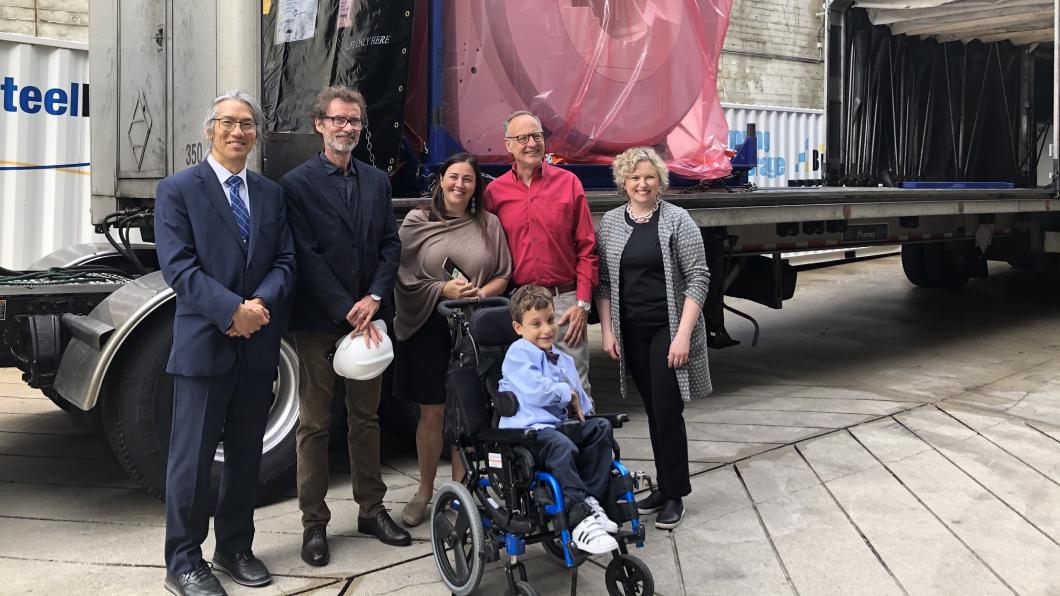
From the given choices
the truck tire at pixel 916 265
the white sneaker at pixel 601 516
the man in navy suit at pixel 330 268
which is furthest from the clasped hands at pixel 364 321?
the truck tire at pixel 916 265

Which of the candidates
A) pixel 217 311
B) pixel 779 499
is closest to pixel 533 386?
pixel 217 311

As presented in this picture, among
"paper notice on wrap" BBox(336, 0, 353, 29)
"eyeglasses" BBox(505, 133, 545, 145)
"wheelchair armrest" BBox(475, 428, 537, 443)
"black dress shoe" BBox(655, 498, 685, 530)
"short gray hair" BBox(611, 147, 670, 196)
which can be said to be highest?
"paper notice on wrap" BBox(336, 0, 353, 29)

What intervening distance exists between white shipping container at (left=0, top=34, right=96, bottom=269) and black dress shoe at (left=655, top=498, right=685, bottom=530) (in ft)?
16.8

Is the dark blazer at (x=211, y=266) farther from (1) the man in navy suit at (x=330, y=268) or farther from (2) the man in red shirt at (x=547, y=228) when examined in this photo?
(2) the man in red shirt at (x=547, y=228)

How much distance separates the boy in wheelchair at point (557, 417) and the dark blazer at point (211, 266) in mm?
824

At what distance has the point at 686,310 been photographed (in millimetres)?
4082

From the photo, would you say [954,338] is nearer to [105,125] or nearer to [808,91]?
[105,125]

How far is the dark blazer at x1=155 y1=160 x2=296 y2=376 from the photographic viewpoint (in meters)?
3.24

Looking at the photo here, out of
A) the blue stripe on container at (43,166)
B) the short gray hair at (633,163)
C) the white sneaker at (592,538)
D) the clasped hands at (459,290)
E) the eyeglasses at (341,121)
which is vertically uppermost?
the blue stripe on container at (43,166)

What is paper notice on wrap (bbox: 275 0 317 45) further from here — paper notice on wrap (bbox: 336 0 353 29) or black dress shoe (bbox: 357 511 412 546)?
black dress shoe (bbox: 357 511 412 546)

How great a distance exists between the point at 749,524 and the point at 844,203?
3.37 m

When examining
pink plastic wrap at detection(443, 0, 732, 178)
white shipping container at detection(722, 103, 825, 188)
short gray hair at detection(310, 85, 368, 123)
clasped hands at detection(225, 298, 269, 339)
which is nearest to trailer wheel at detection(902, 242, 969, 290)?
white shipping container at detection(722, 103, 825, 188)

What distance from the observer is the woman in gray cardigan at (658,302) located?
4.09m

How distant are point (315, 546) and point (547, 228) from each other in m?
1.51
